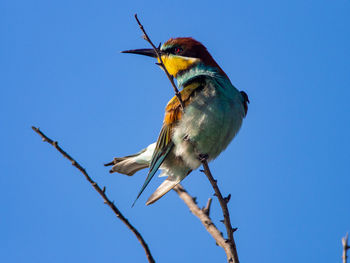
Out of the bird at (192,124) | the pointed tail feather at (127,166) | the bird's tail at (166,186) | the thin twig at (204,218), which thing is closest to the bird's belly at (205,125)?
the bird at (192,124)

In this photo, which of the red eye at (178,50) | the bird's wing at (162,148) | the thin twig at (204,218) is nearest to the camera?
the thin twig at (204,218)

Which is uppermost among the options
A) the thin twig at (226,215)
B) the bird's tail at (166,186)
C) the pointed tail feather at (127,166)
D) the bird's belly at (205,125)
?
the pointed tail feather at (127,166)

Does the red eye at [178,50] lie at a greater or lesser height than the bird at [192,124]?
greater

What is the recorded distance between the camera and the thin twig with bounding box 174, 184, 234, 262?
9.17 feet

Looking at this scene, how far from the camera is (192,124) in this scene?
3143mm

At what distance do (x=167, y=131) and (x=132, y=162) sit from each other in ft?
1.90

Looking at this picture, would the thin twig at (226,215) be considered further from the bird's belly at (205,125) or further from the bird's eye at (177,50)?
the bird's eye at (177,50)

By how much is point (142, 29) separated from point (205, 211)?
4.94 feet

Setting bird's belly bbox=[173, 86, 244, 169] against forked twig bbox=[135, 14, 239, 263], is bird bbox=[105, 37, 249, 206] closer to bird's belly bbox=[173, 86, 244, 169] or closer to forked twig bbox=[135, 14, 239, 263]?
bird's belly bbox=[173, 86, 244, 169]

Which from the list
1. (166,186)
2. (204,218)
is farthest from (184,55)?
(204,218)

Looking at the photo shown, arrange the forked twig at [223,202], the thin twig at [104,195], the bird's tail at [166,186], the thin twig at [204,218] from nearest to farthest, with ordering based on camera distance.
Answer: the thin twig at [104,195], the forked twig at [223,202], the thin twig at [204,218], the bird's tail at [166,186]

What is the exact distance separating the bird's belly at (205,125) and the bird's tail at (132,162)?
0.43 meters

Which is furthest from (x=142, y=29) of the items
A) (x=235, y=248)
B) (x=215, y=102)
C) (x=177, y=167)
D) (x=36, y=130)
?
(x=177, y=167)

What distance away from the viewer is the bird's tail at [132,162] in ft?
12.1
